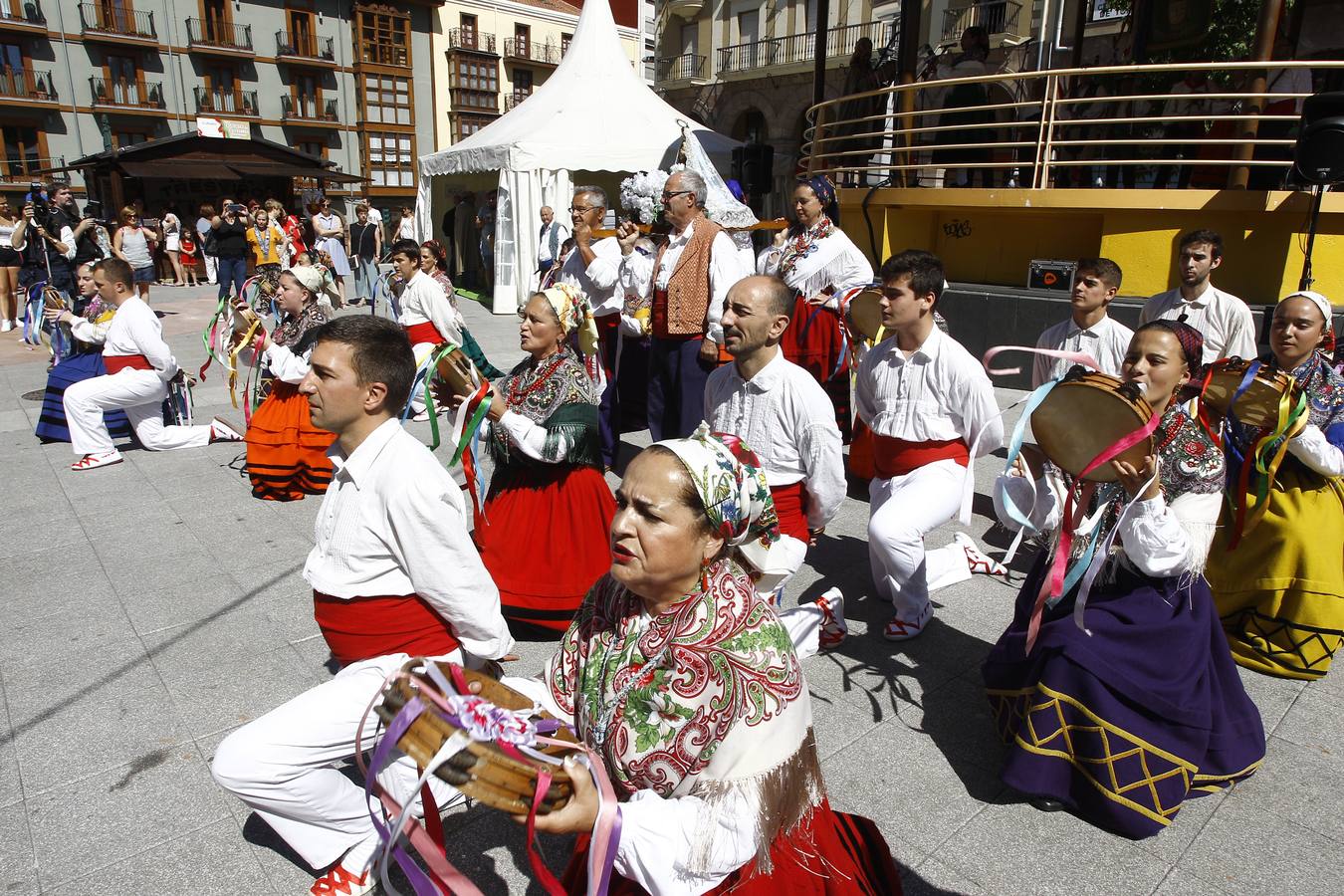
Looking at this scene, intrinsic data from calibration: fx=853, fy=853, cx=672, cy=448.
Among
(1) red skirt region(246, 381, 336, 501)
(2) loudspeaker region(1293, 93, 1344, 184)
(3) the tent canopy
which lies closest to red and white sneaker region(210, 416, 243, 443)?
(1) red skirt region(246, 381, 336, 501)

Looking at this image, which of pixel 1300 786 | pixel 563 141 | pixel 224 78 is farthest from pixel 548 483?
pixel 224 78

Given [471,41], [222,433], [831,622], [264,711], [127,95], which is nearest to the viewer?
[264,711]

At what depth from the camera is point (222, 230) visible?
14625 mm

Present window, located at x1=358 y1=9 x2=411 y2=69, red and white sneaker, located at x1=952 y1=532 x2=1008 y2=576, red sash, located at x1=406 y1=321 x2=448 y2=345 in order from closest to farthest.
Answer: red and white sneaker, located at x1=952 y1=532 x2=1008 y2=576 → red sash, located at x1=406 y1=321 x2=448 y2=345 → window, located at x1=358 y1=9 x2=411 y2=69

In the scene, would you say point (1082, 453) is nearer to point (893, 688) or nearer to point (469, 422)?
point (893, 688)

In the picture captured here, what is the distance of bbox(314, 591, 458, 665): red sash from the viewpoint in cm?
250

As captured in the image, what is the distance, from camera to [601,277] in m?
6.71

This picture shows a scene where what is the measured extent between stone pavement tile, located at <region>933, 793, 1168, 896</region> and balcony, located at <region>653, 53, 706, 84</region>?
3554 cm

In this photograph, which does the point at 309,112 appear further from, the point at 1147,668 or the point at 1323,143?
the point at 1147,668

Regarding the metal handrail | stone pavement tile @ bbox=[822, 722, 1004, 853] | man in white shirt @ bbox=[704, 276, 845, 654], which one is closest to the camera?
stone pavement tile @ bbox=[822, 722, 1004, 853]

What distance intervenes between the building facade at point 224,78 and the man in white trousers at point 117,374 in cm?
3017

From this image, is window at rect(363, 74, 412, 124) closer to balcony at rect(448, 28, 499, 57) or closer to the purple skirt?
balcony at rect(448, 28, 499, 57)

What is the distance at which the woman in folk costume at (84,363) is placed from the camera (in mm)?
6820

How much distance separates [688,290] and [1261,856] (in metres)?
4.35
